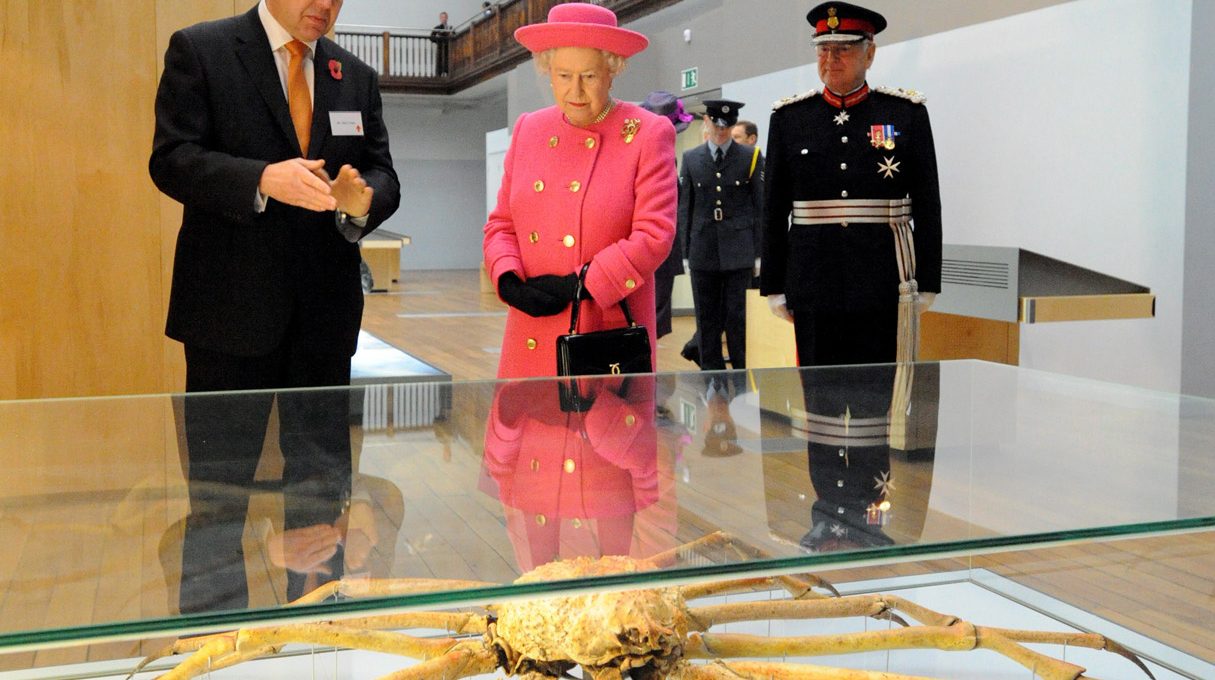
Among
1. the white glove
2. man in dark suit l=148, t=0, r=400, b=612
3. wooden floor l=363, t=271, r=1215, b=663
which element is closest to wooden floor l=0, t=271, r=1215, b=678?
wooden floor l=363, t=271, r=1215, b=663

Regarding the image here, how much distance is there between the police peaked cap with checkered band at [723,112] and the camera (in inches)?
271

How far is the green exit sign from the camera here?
396 inches

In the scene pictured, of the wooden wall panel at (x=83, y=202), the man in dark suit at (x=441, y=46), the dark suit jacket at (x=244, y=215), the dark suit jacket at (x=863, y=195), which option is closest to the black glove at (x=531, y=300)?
the dark suit jacket at (x=244, y=215)

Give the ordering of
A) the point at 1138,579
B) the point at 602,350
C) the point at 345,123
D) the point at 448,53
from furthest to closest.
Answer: the point at 448,53 < the point at 1138,579 < the point at 602,350 < the point at 345,123

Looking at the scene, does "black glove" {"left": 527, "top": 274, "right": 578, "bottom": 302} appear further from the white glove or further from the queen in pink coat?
the white glove

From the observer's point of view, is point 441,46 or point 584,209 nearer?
point 584,209

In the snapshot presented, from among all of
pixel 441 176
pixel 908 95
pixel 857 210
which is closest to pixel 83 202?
pixel 857 210

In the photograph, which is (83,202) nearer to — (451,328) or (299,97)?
(299,97)

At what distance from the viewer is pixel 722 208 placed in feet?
22.0

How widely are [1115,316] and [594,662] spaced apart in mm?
3014

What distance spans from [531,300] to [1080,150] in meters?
3.29

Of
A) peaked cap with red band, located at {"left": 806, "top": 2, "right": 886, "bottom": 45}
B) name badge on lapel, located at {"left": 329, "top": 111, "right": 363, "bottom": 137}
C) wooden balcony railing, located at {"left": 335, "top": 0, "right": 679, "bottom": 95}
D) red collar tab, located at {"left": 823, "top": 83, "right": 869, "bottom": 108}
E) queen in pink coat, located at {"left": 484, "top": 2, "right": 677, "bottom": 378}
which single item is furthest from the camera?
wooden balcony railing, located at {"left": 335, "top": 0, "right": 679, "bottom": 95}

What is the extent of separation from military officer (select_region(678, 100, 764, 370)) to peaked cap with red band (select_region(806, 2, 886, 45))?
3533mm

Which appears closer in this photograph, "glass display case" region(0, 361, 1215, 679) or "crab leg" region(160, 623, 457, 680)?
"glass display case" region(0, 361, 1215, 679)
